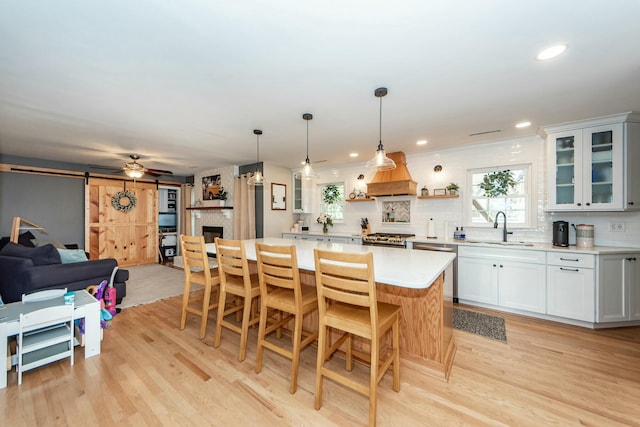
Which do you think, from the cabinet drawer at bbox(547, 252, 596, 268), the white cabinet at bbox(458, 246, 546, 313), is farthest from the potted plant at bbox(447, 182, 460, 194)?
the cabinet drawer at bbox(547, 252, 596, 268)

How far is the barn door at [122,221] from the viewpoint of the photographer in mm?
5812

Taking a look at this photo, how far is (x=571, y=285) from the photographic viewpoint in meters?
2.94

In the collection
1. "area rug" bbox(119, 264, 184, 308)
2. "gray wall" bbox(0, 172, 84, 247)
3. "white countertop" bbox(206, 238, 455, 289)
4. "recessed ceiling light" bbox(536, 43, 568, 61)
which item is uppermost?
"recessed ceiling light" bbox(536, 43, 568, 61)

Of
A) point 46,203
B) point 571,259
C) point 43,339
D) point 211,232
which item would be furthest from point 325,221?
point 46,203

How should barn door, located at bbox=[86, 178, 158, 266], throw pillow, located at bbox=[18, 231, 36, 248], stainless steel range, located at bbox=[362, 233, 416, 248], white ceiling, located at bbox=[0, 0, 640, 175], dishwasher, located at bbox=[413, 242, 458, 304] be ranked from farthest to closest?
barn door, located at bbox=[86, 178, 158, 266] → throw pillow, located at bbox=[18, 231, 36, 248] → stainless steel range, located at bbox=[362, 233, 416, 248] → dishwasher, located at bbox=[413, 242, 458, 304] → white ceiling, located at bbox=[0, 0, 640, 175]

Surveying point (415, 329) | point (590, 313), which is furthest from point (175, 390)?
point (590, 313)

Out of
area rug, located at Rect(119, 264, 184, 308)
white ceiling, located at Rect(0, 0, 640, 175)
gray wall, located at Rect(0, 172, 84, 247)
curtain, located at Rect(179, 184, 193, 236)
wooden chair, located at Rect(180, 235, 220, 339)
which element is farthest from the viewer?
curtain, located at Rect(179, 184, 193, 236)

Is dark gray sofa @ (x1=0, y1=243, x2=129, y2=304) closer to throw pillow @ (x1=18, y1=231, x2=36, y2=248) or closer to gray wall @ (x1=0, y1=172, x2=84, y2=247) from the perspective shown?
throw pillow @ (x1=18, y1=231, x2=36, y2=248)

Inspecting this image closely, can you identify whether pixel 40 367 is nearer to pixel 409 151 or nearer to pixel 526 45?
pixel 526 45

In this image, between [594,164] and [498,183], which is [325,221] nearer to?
[498,183]

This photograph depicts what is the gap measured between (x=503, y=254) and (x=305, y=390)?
9.63ft

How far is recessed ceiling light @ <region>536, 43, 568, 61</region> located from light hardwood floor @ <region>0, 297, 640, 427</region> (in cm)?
237

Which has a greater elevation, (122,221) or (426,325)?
(122,221)

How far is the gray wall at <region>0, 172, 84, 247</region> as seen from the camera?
4797 millimetres
